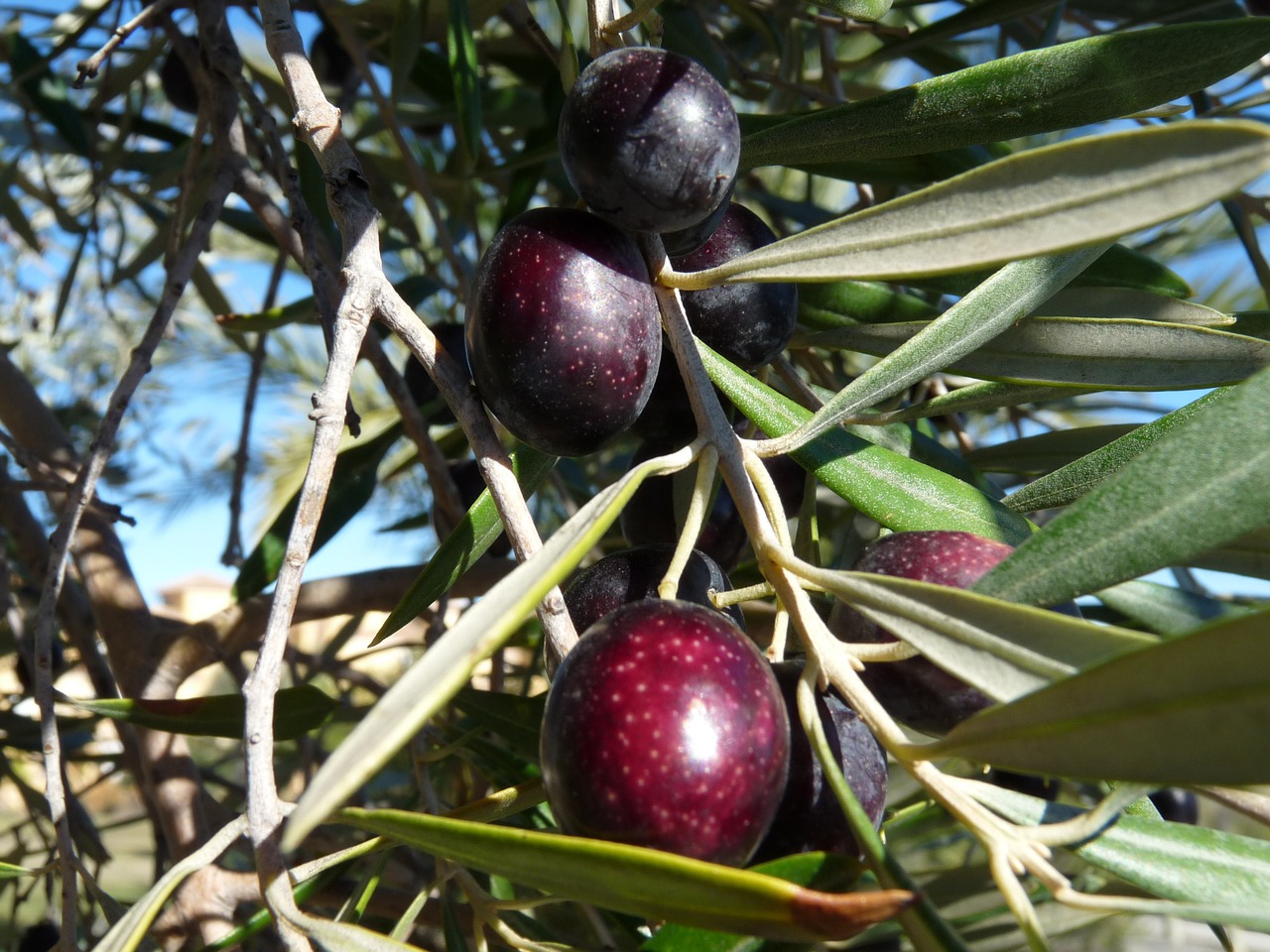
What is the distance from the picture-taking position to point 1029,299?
75cm

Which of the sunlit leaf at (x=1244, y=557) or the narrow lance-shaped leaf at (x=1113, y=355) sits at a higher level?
the narrow lance-shaped leaf at (x=1113, y=355)

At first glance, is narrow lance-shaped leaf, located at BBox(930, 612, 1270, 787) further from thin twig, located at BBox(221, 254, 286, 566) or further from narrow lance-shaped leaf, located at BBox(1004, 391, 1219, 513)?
thin twig, located at BBox(221, 254, 286, 566)

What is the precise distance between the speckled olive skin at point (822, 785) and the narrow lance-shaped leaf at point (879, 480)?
0.17 metres

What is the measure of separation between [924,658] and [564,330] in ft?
0.95

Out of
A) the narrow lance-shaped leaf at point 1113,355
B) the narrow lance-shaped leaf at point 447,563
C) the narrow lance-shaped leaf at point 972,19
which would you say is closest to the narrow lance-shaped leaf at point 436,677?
the narrow lance-shaped leaf at point 447,563

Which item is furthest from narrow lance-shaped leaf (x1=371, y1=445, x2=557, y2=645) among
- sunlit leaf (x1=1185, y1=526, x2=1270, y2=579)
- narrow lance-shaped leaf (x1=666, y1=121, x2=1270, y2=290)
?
sunlit leaf (x1=1185, y1=526, x2=1270, y2=579)

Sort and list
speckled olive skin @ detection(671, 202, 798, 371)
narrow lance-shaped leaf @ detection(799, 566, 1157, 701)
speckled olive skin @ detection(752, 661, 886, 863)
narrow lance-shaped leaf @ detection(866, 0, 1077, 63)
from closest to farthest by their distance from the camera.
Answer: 1. narrow lance-shaped leaf @ detection(799, 566, 1157, 701)
2. speckled olive skin @ detection(752, 661, 886, 863)
3. speckled olive skin @ detection(671, 202, 798, 371)
4. narrow lance-shaped leaf @ detection(866, 0, 1077, 63)

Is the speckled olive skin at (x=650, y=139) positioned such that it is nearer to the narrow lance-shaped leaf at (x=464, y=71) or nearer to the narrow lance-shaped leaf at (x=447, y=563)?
the narrow lance-shaped leaf at (x=447, y=563)

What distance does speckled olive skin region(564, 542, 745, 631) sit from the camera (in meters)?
0.71

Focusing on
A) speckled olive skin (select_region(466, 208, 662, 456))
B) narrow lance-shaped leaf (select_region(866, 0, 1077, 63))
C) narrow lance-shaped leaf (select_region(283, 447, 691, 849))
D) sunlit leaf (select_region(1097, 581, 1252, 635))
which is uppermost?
narrow lance-shaped leaf (select_region(866, 0, 1077, 63))

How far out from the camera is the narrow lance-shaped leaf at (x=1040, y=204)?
0.47m

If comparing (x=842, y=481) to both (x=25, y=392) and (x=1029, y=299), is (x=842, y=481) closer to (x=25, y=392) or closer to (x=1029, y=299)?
(x=1029, y=299)

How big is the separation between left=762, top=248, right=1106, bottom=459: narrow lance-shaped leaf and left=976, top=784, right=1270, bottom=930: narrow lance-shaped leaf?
10.2 inches

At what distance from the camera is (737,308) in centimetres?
82
